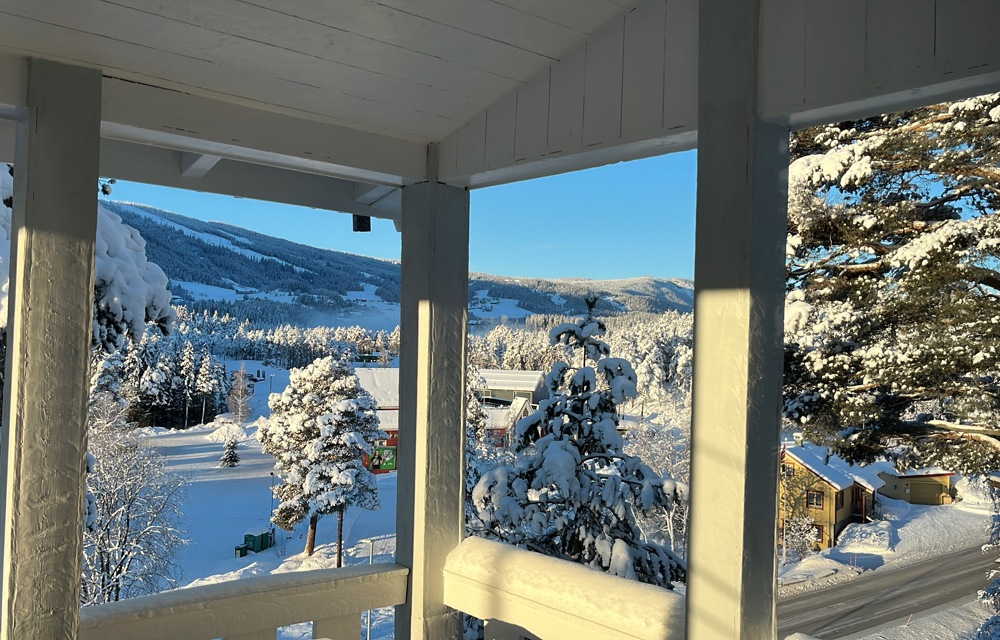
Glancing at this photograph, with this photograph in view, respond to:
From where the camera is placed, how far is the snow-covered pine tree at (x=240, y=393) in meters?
18.8

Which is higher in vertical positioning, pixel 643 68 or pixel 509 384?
pixel 643 68

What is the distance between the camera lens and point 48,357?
4.70ft

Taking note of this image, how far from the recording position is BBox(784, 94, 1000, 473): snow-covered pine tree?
467 centimetres

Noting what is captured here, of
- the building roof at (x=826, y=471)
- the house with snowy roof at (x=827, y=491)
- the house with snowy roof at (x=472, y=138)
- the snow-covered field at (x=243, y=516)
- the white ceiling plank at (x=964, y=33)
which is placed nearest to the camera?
the white ceiling plank at (x=964, y=33)

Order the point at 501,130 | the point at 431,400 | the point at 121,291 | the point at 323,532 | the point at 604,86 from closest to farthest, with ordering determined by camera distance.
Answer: the point at 604,86
the point at 501,130
the point at 431,400
the point at 121,291
the point at 323,532

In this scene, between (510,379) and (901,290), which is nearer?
(901,290)

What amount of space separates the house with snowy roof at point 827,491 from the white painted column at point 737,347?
9.94 m

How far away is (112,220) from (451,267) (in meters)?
3.16

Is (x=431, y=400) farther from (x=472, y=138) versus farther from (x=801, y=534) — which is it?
(x=801, y=534)

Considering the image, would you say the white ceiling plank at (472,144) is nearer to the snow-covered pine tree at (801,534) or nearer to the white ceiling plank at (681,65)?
the white ceiling plank at (681,65)

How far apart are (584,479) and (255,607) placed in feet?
11.8

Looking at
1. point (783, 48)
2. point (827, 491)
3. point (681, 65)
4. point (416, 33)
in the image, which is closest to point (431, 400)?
point (416, 33)

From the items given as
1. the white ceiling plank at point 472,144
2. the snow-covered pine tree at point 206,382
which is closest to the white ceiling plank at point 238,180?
the white ceiling plank at point 472,144

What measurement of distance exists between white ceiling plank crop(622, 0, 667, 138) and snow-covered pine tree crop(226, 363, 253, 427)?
1859 cm
